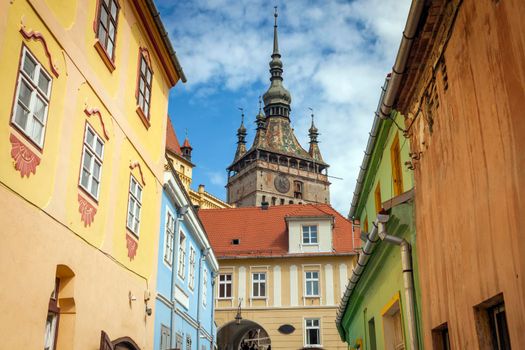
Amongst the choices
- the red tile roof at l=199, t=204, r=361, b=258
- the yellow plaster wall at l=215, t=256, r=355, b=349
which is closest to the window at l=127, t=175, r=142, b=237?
the yellow plaster wall at l=215, t=256, r=355, b=349

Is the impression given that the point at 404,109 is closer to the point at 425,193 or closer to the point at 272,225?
the point at 425,193

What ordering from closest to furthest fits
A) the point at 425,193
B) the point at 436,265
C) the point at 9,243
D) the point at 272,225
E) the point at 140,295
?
the point at 9,243
the point at 436,265
the point at 425,193
the point at 140,295
the point at 272,225

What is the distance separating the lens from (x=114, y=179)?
10594 millimetres

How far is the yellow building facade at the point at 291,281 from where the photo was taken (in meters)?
34.9

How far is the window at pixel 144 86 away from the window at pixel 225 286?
24.3m

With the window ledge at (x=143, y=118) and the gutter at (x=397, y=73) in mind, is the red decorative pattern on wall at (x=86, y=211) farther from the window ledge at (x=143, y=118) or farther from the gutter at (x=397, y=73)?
the gutter at (x=397, y=73)

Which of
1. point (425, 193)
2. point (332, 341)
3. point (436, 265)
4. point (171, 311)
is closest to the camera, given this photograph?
point (436, 265)

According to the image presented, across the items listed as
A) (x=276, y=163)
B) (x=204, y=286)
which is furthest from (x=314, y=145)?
(x=204, y=286)

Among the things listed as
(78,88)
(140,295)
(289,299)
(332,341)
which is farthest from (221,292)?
(78,88)

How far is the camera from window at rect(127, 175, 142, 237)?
11.6 metres

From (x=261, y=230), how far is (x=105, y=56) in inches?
1160

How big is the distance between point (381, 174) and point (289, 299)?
78.7 feet

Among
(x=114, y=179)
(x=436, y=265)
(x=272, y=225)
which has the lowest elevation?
(x=436, y=265)

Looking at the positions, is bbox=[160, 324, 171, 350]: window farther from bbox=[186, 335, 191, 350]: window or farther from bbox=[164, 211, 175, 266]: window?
bbox=[186, 335, 191, 350]: window
